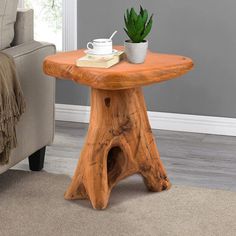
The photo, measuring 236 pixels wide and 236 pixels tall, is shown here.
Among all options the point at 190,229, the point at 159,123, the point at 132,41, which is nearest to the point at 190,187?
the point at 190,229

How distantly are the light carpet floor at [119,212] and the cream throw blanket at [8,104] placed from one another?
233mm

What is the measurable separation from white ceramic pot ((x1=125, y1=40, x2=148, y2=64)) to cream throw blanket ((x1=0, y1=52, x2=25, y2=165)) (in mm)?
482

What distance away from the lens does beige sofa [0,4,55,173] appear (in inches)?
112

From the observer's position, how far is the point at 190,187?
115 inches

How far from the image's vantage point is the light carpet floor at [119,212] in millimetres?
2488

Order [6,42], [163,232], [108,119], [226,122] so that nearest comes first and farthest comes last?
[163,232] → [108,119] → [6,42] → [226,122]

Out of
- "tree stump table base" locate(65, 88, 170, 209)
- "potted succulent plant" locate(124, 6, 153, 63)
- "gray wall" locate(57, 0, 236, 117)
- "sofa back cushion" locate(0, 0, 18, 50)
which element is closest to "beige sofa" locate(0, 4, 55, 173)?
"sofa back cushion" locate(0, 0, 18, 50)

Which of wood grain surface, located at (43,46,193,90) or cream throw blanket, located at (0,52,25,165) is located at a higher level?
wood grain surface, located at (43,46,193,90)

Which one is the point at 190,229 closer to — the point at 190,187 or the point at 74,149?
the point at 190,187

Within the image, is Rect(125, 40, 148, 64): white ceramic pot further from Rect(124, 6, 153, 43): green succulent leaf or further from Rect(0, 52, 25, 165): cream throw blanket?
Rect(0, 52, 25, 165): cream throw blanket

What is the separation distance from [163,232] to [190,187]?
49cm

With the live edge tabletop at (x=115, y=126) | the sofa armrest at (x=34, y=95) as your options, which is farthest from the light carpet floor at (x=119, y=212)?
the sofa armrest at (x=34, y=95)

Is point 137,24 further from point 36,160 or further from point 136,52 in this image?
point 36,160

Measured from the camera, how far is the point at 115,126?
8.78 feet
